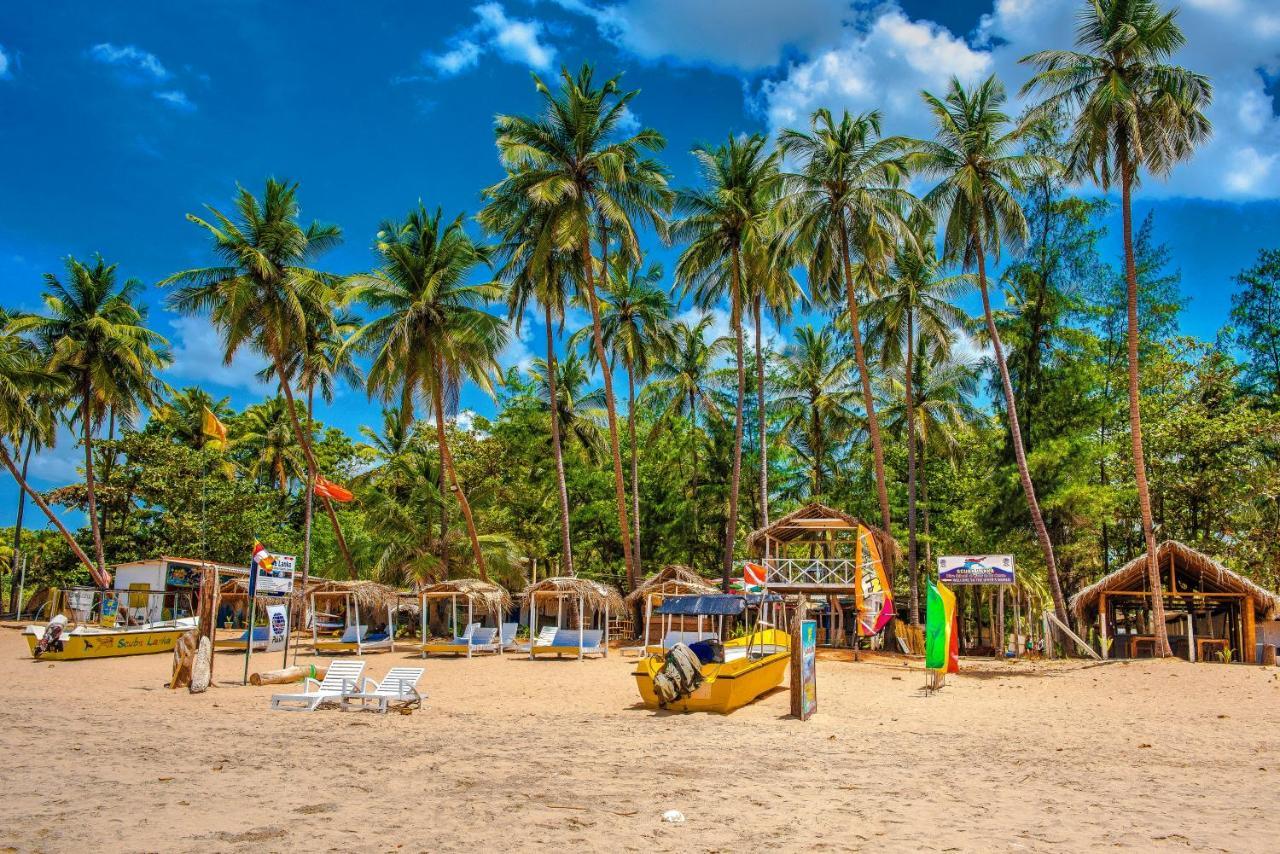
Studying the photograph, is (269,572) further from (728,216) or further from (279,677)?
(728,216)

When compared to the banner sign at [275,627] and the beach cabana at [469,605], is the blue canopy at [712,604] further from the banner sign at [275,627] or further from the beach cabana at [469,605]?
the banner sign at [275,627]

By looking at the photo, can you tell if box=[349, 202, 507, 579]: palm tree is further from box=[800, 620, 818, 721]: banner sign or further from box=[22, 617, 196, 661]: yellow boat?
box=[800, 620, 818, 721]: banner sign

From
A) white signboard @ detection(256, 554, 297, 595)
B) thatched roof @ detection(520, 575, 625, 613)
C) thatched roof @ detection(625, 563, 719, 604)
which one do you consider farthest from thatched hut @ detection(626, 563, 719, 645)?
white signboard @ detection(256, 554, 297, 595)

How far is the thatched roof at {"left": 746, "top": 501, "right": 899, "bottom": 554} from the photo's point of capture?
79.3 ft

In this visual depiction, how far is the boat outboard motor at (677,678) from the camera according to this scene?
44.3 feet

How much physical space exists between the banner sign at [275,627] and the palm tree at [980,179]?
20.6m

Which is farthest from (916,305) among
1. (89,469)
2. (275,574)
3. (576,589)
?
(89,469)

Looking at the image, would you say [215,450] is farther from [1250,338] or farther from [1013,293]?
[1250,338]

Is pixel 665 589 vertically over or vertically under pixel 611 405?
under

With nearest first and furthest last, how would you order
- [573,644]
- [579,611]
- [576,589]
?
1. [573,644]
2. [579,611]
3. [576,589]

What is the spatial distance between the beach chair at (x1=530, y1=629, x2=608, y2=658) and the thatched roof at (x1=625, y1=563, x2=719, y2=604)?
107 inches

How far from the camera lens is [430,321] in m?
29.1

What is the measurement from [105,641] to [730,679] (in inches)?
699

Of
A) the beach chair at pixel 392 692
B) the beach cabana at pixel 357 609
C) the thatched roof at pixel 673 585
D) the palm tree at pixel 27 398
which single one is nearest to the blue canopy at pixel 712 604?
the beach chair at pixel 392 692
